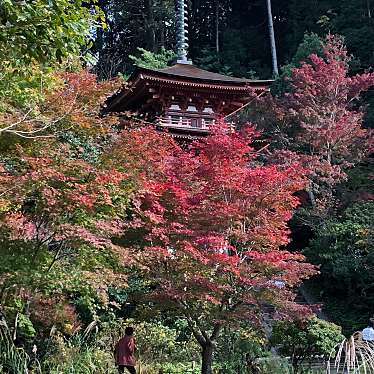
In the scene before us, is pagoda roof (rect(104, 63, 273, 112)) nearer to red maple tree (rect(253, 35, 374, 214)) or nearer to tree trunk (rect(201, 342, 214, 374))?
red maple tree (rect(253, 35, 374, 214))

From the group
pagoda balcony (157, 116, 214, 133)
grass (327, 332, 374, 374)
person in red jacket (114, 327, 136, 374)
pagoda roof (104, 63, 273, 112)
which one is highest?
pagoda roof (104, 63, 273, 112)

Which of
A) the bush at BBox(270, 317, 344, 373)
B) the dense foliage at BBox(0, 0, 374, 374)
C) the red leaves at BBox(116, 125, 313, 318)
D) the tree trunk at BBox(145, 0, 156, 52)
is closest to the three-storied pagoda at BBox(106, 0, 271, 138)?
the dense foliage at BBox(0, 0, 374, 374)

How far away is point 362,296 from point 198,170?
348 inches

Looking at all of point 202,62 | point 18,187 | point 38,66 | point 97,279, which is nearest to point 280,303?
point 97,279

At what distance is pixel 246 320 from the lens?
838 centimetres

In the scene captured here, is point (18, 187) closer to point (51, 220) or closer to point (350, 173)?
point (51, 220)

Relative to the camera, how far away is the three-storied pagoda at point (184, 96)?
48.1ft

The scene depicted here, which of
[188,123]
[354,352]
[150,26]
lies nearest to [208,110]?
[188,123]

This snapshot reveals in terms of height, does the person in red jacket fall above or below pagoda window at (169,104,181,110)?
below

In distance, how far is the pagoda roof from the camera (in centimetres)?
1436

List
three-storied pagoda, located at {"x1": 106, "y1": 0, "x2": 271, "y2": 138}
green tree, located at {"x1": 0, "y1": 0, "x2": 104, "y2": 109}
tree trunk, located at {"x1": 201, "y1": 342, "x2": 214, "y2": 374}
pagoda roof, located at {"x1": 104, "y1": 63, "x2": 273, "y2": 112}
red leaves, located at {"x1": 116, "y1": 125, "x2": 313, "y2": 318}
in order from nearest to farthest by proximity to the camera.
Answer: green tree, located at {"x1": 0, "y1": 0, "x2": 104, "y2": 109}, red leaves, located at {"x1": 116, "y1": 125, "x2": 313, "y2": 318}, tree trunk, located at {"x1": 201, "y1": 342, "x2": 214, "y2": 374}, pagoda roof, located at {"x1": 104, "y1": 63, "x2": 273, "y2": 112}, three-storied pagoda, located at {"x1": 106, "y1": 0, "x2": 271, "y2": 138}

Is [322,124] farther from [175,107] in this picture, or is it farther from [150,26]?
[150,26]

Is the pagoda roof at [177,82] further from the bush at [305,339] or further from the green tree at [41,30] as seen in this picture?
the green tree at [41,30]

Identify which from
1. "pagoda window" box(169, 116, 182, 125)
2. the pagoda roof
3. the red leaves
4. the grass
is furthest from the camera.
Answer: "pagoda window" box(169, 116, 182, 125)
